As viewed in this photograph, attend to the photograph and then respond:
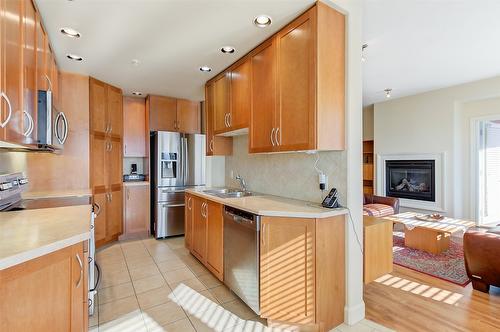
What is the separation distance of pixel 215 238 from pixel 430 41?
10.8 ft

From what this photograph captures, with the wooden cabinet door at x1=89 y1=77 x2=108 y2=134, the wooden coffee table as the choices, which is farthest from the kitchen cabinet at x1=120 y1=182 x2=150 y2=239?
the wooden coffee table

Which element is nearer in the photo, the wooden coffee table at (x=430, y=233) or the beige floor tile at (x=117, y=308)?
the beige floor tile at (x=117, y=308)

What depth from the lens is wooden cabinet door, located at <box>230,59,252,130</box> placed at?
104 inches

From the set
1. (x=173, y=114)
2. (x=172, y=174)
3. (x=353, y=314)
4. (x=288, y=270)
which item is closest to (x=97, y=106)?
(x=173, y=114)

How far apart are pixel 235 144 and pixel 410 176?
419cm

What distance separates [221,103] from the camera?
3197mm

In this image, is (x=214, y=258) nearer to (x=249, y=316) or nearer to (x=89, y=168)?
(x=249, y=316)

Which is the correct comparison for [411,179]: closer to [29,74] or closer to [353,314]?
[353,314]

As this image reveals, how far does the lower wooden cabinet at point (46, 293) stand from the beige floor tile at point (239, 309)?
1.14 meters

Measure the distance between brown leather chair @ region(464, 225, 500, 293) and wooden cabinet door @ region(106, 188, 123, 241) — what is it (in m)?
4.48

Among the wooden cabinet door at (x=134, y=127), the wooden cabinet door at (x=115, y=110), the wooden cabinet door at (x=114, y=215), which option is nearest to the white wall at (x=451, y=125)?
the wooden cabinet door at (x=134, y=127)

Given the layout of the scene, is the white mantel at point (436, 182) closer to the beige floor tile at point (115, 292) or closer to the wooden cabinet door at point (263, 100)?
the wooden cabinet door at point (263, 100)

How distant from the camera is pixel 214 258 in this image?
2.60 metres

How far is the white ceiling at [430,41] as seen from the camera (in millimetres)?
2225
